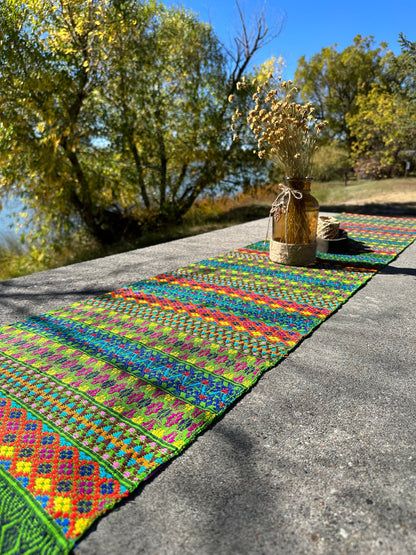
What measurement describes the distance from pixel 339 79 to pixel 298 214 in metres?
20.0

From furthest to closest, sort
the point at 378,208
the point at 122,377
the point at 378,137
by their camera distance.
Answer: the point at 378,137, the point at 378,208, the point at 122,377

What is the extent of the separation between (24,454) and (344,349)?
116 centimetres

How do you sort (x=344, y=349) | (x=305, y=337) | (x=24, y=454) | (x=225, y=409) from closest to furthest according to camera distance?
(x=24, y=454) < (x=225, y=409) < (x=344, y=349) < (x=305, y=337)

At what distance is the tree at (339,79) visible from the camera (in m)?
18.4

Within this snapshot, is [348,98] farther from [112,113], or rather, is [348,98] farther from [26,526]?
[26,526]

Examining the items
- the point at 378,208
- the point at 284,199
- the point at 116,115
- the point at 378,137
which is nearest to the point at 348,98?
the point at 378,137

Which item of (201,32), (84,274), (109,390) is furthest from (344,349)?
(201,32)

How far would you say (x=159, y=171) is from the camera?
720cm

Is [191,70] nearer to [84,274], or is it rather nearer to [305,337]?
[84,274]

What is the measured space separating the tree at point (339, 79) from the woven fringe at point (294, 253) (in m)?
17.8

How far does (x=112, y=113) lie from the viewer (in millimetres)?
6410

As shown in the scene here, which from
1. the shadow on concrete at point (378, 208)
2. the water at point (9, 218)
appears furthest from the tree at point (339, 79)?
the water at point (9, 218)

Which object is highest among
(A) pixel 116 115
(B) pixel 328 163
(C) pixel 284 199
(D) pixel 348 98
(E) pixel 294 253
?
(D) pixel 348 98

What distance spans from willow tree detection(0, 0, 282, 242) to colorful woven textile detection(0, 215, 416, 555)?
414cm
